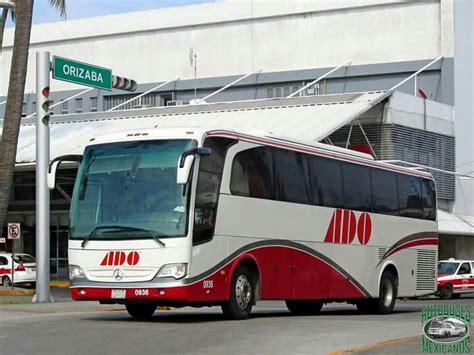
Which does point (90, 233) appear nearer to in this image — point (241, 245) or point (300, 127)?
point (241, 245)

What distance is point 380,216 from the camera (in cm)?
2328

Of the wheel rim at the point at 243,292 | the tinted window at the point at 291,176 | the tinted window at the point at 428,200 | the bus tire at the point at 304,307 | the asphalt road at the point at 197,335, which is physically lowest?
the bus tire at the point at 304,307

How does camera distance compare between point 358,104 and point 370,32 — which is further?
point 370,32

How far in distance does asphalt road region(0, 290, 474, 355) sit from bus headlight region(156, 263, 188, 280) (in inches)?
34.1

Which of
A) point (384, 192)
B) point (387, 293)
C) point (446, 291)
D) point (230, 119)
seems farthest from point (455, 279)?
point (384, 192)

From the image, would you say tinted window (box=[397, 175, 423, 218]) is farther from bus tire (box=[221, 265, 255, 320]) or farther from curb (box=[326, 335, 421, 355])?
curb (box=[326, 335, 421, 355])

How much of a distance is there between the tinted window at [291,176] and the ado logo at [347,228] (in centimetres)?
122

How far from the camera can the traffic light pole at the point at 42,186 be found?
25609mm

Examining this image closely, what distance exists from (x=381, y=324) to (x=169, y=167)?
4.83 meters

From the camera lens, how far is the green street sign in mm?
26125

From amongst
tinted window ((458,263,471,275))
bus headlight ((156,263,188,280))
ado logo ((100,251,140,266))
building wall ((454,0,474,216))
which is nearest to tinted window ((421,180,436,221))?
bus headlight ((156,263,188,280))

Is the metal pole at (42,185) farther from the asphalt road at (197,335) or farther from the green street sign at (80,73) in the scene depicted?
the asphalt road at (197,335)

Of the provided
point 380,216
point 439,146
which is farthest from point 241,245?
point 439,146

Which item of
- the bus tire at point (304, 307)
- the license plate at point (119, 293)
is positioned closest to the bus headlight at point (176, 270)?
the license plate at point (119, 293)
